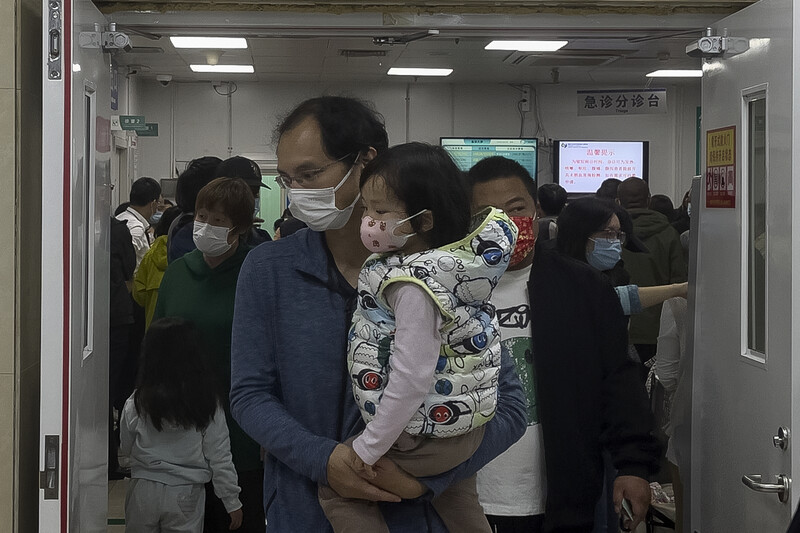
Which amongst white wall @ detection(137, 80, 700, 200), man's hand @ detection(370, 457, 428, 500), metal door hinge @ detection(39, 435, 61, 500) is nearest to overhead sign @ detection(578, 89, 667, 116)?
white wall @ detection(137, 80, 700, 200)

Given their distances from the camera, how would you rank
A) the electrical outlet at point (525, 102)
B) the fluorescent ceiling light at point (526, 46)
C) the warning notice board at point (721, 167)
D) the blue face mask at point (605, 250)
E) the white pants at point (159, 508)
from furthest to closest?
the electrical outlet at point (525, 102) < the blue face mask at point (605, 250) < the white pants at point (159, 508) < the fluorescent ceiling light at point (526, 46) < the warning notice board at point (721, 167)

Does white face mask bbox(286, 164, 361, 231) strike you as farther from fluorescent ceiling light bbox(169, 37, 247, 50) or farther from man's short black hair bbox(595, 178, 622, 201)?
man's short black hair bbox(595, 178, 622, 201)

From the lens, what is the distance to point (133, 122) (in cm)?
349

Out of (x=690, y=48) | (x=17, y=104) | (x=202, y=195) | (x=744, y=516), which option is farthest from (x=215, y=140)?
(x=744, y=516)

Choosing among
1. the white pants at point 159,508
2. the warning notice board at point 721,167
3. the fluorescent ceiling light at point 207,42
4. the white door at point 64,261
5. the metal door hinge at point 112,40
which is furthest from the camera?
the white pants at point 159,508

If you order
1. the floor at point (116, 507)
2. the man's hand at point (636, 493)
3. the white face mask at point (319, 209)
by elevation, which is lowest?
the floor at point (116, 507)

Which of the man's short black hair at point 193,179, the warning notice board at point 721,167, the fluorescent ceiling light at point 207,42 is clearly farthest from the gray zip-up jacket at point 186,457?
the warning notice board at point 721,167

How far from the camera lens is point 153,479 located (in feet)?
11.2

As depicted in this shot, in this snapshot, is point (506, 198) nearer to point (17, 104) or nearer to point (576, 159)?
point (576, 159)

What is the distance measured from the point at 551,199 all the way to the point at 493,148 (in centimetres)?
34

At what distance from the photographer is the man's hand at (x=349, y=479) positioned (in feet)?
5.83

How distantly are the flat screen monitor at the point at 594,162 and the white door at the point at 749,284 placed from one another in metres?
0.69

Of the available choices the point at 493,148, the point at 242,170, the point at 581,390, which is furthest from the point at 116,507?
the point at 581,390

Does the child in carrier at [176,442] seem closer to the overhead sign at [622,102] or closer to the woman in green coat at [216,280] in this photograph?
the woman in green coat at [216,280]
